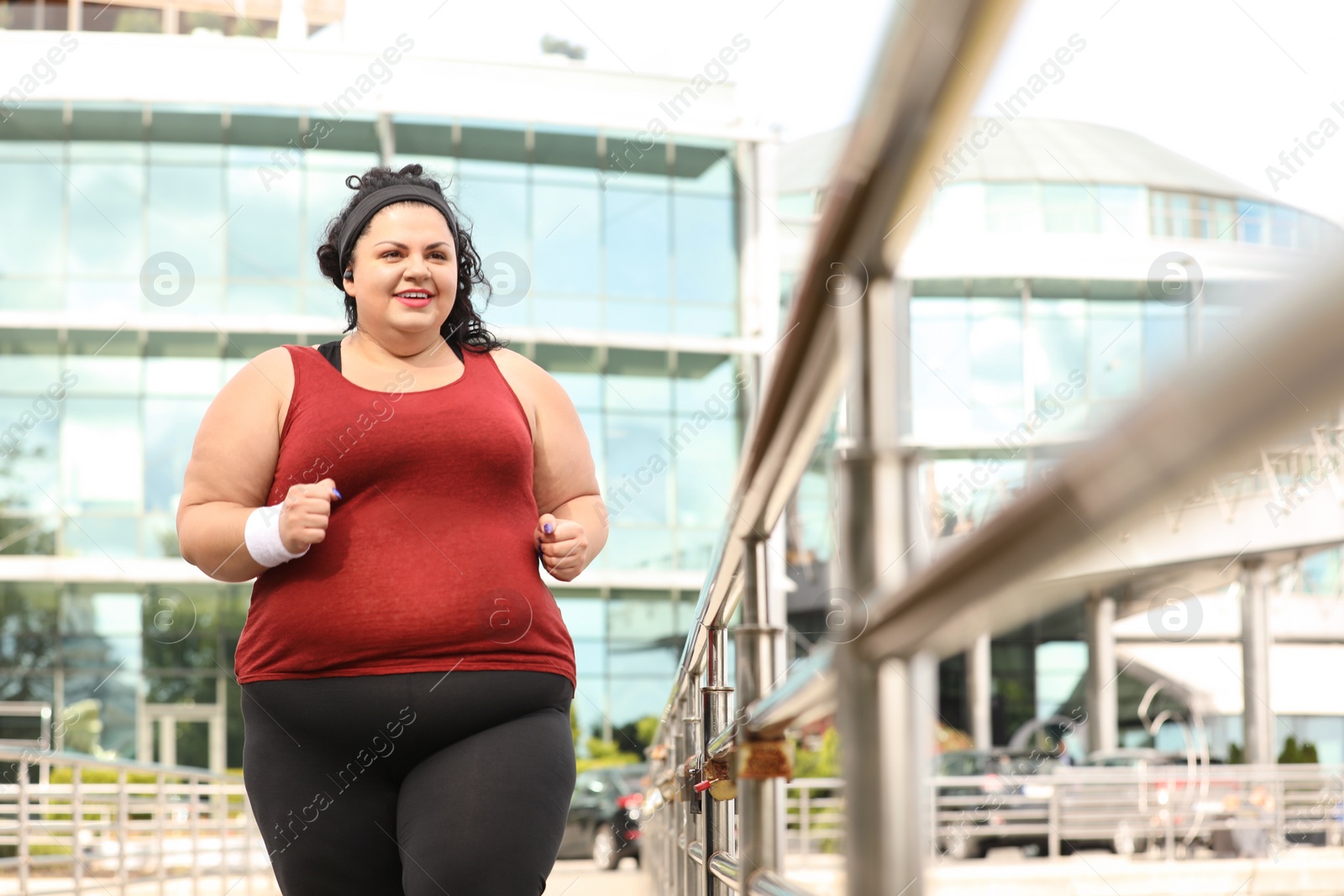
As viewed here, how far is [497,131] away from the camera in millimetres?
20344

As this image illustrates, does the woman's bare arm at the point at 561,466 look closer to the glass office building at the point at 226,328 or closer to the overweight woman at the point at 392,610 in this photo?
the overweight woman at the point at 392,610

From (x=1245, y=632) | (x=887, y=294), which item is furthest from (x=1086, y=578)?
(x=887, y=294)

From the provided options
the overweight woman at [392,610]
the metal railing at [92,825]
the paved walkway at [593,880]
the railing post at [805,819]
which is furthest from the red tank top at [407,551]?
the paved walkway at [593,880]

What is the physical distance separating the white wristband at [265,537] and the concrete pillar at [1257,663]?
1352mm

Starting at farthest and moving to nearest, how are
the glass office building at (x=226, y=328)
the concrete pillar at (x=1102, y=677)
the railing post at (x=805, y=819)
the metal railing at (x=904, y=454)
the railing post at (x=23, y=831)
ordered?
the glass office building at (x=226, y=328) < the railing post at (x=805, y=819) < the railing post at (x=23, y=831) < the concrete pillar at (x=1102, y=677) < the metal railing at (x=904, y=454)

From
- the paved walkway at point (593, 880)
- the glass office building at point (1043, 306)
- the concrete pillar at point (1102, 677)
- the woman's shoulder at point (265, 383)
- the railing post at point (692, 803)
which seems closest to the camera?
the glass office building at point (1043, 306)

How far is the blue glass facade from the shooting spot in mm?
19531

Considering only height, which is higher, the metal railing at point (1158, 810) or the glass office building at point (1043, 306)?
the glass office building at point (1043, 306)

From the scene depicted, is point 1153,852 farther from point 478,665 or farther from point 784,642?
point 478,665

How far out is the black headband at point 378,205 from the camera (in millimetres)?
1938

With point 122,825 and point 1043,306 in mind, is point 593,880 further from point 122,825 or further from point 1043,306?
point 1043,306

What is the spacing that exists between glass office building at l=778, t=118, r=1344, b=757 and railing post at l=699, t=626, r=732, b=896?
308mm

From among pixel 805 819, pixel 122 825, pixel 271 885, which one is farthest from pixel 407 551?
pixel 271 885

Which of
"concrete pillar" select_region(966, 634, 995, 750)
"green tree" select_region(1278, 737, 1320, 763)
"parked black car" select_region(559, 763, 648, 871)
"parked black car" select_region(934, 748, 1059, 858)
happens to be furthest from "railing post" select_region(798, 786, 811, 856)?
"parked black car" select_region(559, 763, 648, 871)
